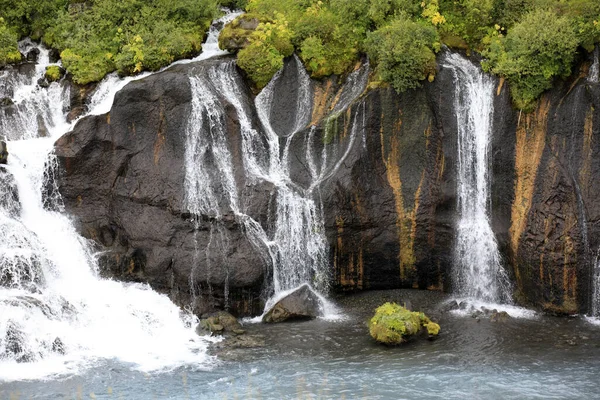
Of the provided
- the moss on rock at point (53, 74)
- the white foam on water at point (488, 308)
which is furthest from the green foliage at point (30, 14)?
the white foam on water at point (488, 308)

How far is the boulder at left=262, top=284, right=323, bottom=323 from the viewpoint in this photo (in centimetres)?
2035

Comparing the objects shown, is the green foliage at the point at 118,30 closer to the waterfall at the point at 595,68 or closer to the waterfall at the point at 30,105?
the waterfall at the point at 30,105

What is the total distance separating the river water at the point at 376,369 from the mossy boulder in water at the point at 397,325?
24cm

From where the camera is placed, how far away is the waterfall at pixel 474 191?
70.5 feet

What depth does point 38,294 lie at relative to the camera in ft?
62.5

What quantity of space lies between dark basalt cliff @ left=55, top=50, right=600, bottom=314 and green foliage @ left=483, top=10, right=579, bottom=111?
1.30ft

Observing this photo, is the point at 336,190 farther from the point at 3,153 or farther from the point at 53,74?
the point at 53,74

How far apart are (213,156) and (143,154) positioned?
2107mm

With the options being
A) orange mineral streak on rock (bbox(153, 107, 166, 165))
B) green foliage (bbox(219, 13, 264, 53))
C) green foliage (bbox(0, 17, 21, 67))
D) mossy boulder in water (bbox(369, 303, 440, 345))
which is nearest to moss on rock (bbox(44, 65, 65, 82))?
green foliage (bbox(0, 17, 21, 67))

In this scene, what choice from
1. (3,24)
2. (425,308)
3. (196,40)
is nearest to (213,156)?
(196,40)

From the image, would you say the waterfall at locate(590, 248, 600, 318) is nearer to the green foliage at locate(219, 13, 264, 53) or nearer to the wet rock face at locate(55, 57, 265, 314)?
the wet rock face at locate(55, 57, 265, 314)

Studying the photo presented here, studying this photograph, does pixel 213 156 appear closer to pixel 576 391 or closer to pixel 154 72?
pixel 154 72

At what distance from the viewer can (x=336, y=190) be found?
843 inches

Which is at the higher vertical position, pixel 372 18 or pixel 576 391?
pixel 372 18
